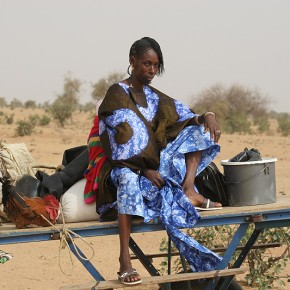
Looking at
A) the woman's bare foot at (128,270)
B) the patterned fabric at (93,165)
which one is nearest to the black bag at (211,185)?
the patterned fabric at (93,165)

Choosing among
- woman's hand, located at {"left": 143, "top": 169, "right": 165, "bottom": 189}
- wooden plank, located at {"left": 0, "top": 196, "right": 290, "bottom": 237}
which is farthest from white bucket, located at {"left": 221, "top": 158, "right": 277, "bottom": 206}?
woman's hand, located at {"left": 143, "top": 169, "right": 165, "bottom": 189}

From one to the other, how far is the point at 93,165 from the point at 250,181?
1110 millimetres

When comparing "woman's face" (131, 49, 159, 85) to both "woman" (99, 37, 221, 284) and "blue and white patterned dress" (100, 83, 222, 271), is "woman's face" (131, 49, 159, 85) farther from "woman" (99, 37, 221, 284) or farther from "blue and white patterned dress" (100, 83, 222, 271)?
"blue and white patterned dress" (100, 83, 222, 271)

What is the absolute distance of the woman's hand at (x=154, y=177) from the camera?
4.76m

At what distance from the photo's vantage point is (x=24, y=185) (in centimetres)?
500

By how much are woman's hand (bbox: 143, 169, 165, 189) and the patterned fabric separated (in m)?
0.33

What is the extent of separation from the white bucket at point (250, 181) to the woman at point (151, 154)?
8.0 inches

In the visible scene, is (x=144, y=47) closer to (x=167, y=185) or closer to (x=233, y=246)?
(x=167, y=185)

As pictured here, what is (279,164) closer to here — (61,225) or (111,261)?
(111,261)

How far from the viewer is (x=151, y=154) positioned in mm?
4824

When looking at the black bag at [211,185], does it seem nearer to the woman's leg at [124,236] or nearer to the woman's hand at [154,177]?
the woman's hand at [154,177]

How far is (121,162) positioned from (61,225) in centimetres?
58

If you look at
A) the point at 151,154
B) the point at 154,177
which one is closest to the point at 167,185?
the point at 154,177

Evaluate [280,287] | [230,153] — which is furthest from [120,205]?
[230,153]
